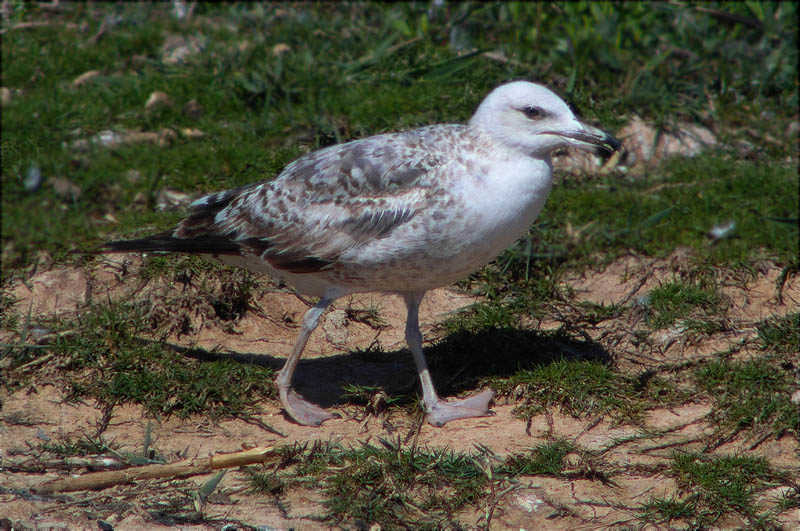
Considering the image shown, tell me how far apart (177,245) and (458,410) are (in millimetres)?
1643

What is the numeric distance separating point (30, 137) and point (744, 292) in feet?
17.0

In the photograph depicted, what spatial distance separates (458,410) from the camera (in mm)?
4469

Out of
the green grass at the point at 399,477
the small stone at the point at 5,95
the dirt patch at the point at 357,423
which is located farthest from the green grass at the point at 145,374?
the small stone at the point at 5,95

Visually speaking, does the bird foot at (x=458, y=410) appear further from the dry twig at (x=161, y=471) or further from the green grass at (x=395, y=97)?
the green grass at (x=395, y=97)

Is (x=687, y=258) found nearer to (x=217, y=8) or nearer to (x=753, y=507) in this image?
(x=753, y=507)

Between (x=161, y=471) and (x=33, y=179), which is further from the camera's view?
(x=33, y=179)

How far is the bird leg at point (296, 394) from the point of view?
4.50 m

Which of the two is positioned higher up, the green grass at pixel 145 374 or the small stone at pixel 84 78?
the small stone at pixel 84 78

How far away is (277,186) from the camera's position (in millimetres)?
4656

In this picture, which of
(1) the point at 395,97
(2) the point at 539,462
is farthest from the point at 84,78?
(2) the point at 539,462

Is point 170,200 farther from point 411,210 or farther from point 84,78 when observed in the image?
point 411,210

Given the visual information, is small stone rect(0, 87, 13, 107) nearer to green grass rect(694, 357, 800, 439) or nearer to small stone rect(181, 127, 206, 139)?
small stone rect(181, 127, 206, 139)

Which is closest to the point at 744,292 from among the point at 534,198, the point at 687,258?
the point at 687,258

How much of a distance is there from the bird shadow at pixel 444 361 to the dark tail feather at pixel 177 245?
61 cm
